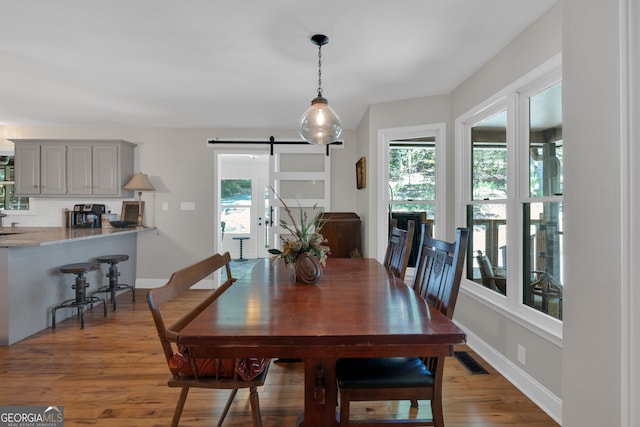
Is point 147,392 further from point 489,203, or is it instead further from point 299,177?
point 299,177

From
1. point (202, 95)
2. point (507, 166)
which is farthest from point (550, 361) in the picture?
point (202, 95)

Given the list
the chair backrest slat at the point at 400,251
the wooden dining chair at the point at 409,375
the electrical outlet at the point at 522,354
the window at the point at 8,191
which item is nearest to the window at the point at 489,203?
the electrical outlet at the point at 522,354

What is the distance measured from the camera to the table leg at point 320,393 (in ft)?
3.84

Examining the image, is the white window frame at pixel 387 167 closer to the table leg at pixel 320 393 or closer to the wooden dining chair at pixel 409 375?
the wooden dining chair at pixel 409 375

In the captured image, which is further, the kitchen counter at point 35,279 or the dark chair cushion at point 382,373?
the kitchen counter at point 35,279

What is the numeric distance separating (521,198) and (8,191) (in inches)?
258

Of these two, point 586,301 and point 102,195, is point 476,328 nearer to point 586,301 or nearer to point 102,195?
point 586,301

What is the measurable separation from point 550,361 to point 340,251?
2353mm

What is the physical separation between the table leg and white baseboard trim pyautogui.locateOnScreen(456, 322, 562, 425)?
147 centimetres

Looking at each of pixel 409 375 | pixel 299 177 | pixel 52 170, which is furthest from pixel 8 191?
pixel 409 375

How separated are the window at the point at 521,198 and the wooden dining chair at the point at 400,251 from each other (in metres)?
0.81

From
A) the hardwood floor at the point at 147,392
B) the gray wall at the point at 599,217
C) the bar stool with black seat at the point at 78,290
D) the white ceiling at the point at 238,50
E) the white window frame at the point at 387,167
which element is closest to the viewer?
the gray wall at the point at 599,217

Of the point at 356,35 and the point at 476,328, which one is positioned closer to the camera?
the point at 356,35

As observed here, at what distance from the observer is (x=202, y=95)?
3455mm
